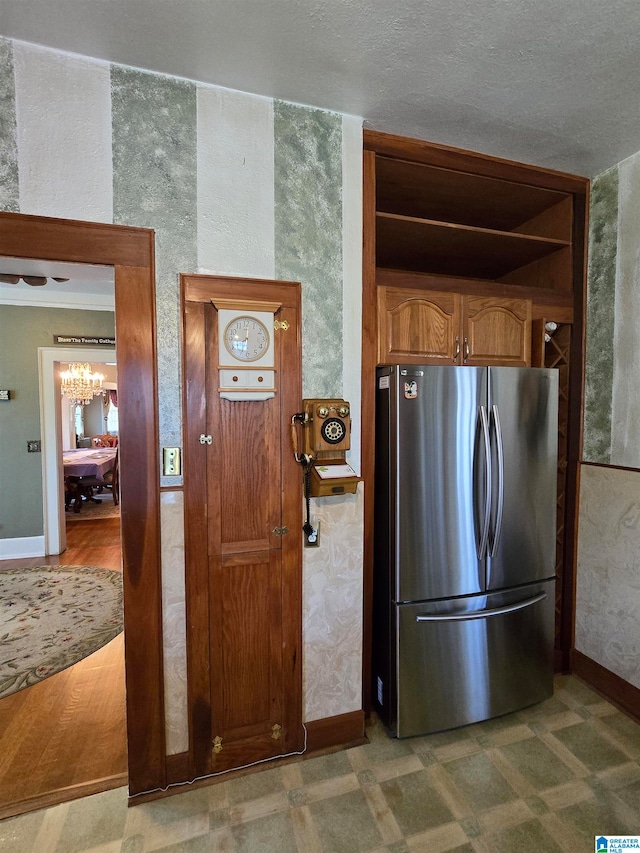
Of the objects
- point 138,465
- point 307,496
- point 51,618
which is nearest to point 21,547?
point 51,618

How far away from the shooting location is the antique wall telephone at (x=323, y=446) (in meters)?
1.70

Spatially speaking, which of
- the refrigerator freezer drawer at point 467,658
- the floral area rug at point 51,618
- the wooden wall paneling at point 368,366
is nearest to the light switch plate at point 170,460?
the wooden wall paneling at point 368,366

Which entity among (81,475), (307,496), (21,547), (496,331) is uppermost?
(496,331)

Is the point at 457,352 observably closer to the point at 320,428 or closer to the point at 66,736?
the point at 320,428

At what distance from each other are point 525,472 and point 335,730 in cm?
150

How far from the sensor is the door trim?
1527mm

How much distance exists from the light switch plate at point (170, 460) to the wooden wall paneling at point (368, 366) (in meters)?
0.81

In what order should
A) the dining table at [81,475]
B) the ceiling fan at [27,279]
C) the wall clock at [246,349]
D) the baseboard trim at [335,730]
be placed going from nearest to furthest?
the wall clock at [246,349] → the baseboard trim at [335,730] → the ceiling fan at [27,279] → the dining table at [81,475]

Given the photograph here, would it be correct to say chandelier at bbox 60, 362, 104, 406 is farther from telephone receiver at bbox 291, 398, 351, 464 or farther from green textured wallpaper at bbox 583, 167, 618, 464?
green textured wallpaper at bbox 583, 167, 618, 464

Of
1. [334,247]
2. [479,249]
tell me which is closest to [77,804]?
[334,247]

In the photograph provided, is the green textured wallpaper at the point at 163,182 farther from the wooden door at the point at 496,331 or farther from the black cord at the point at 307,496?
the wooden door at the point at 496,331

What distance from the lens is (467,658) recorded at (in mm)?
1898

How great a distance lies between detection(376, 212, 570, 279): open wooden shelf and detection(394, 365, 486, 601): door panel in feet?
2.78

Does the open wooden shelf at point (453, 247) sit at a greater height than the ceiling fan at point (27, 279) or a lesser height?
lesser
